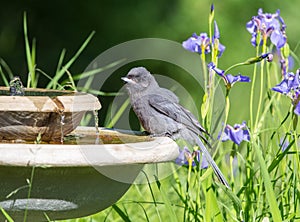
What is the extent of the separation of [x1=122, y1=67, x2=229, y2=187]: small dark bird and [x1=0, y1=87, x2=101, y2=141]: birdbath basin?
563mm

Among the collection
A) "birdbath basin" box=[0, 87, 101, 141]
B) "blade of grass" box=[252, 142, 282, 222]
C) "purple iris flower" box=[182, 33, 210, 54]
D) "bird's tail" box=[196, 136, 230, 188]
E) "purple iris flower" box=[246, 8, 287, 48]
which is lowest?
"blade of grass" box=[252, 142, 282, 222]

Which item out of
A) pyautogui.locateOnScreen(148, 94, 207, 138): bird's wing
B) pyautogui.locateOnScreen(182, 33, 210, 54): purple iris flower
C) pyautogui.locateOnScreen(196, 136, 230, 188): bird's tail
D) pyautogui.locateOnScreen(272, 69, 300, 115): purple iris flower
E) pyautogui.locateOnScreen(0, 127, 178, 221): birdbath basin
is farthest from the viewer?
pyautogui.locateOnScreen(148, 94, 207, 138): bird's wing

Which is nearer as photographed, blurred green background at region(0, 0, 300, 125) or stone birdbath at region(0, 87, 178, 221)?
stone birdbath at region(0, 87, 178, 221)

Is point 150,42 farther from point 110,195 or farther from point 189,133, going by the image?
point 110,195

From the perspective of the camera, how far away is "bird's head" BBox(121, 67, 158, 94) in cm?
335

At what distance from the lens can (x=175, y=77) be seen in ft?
27.2

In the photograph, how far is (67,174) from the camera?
2.28 metres

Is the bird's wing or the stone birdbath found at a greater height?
the bird's wing

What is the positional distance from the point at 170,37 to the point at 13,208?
5.70 metres

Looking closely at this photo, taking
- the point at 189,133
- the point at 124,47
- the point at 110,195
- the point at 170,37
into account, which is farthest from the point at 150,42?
the point at 110,195

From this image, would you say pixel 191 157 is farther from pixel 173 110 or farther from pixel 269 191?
pixel 173 110

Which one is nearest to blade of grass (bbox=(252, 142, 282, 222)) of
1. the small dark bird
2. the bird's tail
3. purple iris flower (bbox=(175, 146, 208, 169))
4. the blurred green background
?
the bird's tail

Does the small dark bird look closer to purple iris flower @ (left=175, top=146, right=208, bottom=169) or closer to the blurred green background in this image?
purple iris flower @ (left=175, top=146, right=208, bottom=169)

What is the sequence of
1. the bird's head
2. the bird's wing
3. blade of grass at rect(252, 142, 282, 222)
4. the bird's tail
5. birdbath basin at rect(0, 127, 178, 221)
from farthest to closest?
the bird's head
the bird's wing
the bird's tail
blade of grass at rect(252, 142, 282, 222)
birdbath basin at rect(0, 127, 178, 221)
